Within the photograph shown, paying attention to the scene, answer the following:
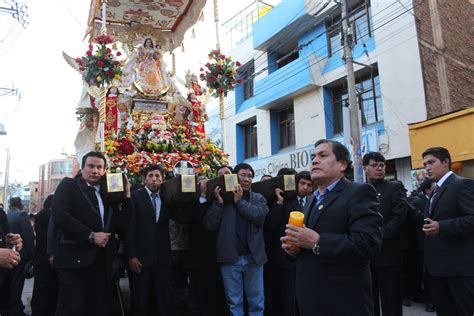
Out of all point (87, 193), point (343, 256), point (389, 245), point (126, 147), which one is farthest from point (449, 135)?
point (87, 193)

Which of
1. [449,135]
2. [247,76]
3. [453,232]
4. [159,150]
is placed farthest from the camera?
[247,76]

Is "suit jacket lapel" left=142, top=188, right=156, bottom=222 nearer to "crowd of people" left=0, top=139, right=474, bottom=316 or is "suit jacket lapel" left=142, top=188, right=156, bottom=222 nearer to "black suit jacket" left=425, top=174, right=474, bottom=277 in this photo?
"crowd of people" left=0, top=139, right=474, bottom=316

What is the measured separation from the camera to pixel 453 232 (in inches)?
127

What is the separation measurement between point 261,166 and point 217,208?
1388 cm

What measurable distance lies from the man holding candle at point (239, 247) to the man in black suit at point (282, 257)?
0.28 metres

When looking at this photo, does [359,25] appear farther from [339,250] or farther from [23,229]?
[339,250]

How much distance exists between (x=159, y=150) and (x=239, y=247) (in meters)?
2.89

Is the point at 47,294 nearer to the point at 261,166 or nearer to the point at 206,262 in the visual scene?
the point at 206,262

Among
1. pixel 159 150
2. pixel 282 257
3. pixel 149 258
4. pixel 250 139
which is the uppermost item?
pixel 250 139

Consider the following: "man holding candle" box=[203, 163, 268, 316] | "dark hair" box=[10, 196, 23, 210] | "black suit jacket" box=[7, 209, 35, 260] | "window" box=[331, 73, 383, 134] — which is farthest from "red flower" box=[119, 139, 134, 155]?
"window" box=[331, 73, 383, 134]

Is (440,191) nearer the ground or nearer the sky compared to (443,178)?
nearer the ground

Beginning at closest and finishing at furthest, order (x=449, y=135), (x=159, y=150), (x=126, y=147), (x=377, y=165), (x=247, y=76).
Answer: (x=377, y=165) → (x=126, y=147) → (x=159, y=150) → (x=449, y=135) → (x=247, y=76)

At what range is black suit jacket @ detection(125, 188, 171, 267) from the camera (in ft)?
13.2

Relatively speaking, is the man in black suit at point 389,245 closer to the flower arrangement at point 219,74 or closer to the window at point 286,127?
the flower arrangement at point 219,74
